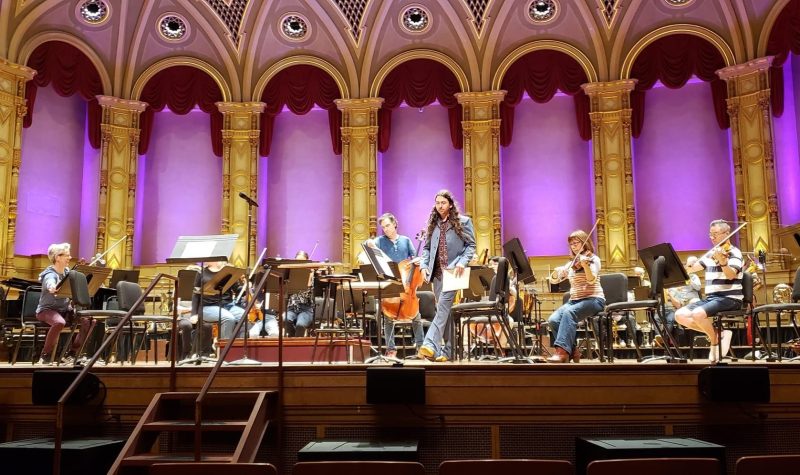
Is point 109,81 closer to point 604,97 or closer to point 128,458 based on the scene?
point 604,97

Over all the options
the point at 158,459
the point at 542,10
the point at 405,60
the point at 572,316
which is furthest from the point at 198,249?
the point at 542,10

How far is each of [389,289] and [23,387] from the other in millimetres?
3124

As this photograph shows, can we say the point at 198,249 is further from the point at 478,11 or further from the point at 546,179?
the point at 478,11

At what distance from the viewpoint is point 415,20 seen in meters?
13.7

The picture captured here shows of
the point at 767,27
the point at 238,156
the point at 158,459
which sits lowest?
the point at 158,459

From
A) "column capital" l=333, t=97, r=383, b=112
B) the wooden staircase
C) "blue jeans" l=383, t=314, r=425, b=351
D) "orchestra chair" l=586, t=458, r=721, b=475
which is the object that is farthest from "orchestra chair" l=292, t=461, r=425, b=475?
"column capital" l=333, t=97, r=383, b=112

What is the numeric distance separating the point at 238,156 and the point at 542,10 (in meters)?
6.08

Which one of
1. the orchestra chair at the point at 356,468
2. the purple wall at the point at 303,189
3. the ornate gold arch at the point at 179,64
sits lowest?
the orchestra chair at the point at 356,468

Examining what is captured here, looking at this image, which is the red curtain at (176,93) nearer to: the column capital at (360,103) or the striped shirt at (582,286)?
the column capital at (360,103)

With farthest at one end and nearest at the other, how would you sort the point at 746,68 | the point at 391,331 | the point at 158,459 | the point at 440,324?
the point at 746,68 → the point at 391,331 → the point at 440,324 → the point at 158,459

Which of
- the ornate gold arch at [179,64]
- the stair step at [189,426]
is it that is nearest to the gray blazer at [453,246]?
the stair step at [189,426]

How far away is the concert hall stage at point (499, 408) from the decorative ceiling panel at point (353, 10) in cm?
942

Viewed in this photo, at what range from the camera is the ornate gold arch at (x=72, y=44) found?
481 inches

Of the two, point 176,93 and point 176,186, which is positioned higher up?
point 176,93
